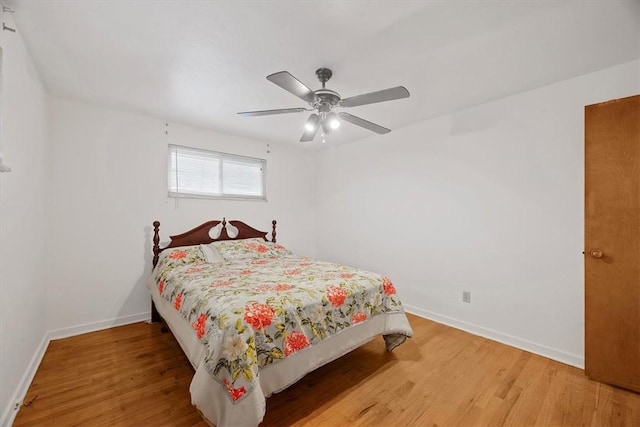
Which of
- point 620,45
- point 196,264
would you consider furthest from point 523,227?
point 196,264

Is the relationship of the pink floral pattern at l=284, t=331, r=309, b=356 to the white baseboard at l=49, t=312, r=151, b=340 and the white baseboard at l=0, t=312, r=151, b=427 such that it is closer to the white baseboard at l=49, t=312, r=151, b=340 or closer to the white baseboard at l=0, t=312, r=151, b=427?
the white baseboard at l=0, t=312, r=151, b=427

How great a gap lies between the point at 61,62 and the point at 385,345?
3561mm

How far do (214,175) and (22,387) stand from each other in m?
2.64

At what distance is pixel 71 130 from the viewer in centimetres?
282

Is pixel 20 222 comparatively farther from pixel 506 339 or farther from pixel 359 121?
pixel 506 339

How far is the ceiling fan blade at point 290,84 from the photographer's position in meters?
1.62

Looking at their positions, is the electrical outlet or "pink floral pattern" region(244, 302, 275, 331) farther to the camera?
the electrical outlet

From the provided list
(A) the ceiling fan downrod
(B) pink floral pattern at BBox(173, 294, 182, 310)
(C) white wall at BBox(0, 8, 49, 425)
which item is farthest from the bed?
(A) the ceiling fan downrod

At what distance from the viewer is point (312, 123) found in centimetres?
235

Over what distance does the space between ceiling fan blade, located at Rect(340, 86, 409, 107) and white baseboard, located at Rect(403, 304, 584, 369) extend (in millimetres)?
2475

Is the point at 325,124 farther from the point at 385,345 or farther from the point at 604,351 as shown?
the point at 604,351

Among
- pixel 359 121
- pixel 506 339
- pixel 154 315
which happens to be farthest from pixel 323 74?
pixel 154 315

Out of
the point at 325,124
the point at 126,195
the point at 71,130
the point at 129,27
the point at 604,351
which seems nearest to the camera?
the point at 129,27

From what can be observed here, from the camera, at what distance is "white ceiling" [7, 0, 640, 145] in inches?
61.8
